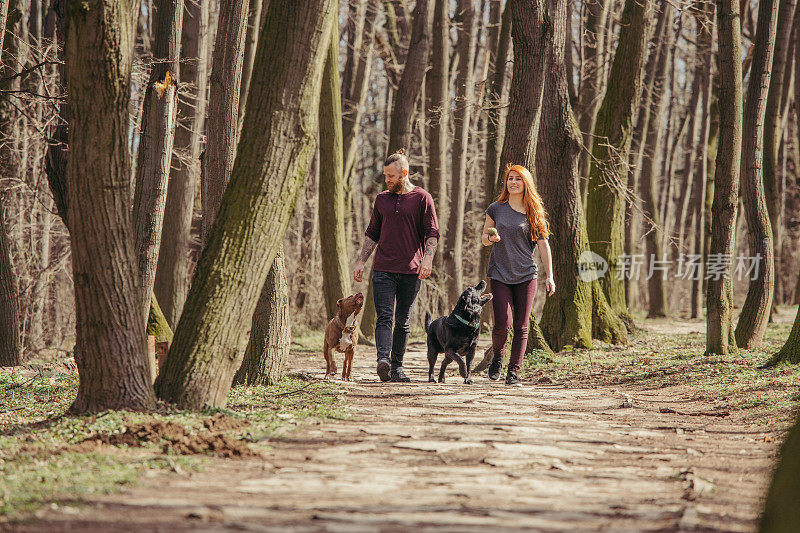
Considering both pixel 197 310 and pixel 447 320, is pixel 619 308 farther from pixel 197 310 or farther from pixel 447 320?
pixel 197 310

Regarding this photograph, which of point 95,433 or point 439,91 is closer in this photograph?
point 95,433

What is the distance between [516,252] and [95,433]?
4876mm

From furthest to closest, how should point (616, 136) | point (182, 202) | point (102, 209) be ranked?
1. point (616, 136)
2. point (182, 202)
3. point (102, 209)

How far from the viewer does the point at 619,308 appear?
16188 mm

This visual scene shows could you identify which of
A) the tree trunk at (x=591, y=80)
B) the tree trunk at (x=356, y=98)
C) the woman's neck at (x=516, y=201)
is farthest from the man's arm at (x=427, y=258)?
the tree trunk at (x=591, y=80)

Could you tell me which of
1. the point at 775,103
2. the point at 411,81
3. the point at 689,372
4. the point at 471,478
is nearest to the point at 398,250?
the point at 689,372

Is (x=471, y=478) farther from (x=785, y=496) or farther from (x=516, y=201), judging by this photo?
(x=516, y=201)

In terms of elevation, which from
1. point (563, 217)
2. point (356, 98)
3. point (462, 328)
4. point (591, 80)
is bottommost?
point (462, 328)

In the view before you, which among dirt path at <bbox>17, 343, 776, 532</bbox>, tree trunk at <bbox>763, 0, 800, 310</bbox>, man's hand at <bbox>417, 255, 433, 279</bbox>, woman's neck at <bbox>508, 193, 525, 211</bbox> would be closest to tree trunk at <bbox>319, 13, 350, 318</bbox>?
man's hand at <bbox>417, 255, 433, 279</bbox>

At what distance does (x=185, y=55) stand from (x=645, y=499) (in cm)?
1219

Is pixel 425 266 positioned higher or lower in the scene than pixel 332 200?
lower

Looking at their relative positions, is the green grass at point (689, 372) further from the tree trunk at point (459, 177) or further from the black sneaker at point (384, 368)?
the tree trunk at point (459, 177)

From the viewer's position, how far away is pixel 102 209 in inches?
225

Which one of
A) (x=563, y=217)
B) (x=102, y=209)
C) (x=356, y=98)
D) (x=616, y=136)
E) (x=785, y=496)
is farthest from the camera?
(x=356, y=98)
